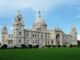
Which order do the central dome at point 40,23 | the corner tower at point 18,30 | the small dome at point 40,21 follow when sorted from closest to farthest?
Result: the corner tower at point 18,30, the central dome at point 40,23, the small dome at point 40,21

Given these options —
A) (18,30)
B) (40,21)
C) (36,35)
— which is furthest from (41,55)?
(40,21)

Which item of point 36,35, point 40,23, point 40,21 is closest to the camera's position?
point 36,35

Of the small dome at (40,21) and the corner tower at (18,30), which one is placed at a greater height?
the small dome at (40,21)

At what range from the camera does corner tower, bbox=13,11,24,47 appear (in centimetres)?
7688

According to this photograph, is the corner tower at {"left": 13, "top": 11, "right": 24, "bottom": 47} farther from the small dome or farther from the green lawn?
the green lawn

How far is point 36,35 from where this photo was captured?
8488 cm

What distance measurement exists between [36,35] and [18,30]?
30.8 feet

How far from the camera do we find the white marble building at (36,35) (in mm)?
77750

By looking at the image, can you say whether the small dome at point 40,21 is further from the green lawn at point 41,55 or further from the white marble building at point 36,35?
the green lawn at point 41,55

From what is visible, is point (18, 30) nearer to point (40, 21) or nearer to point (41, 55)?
point (40, 21)

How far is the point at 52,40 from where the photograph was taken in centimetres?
9175

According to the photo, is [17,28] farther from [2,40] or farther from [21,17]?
[2,40]

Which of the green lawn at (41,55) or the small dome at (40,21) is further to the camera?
the small dome at (40,21)

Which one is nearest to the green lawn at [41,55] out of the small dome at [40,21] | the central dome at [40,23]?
the central dome at [40,23]
